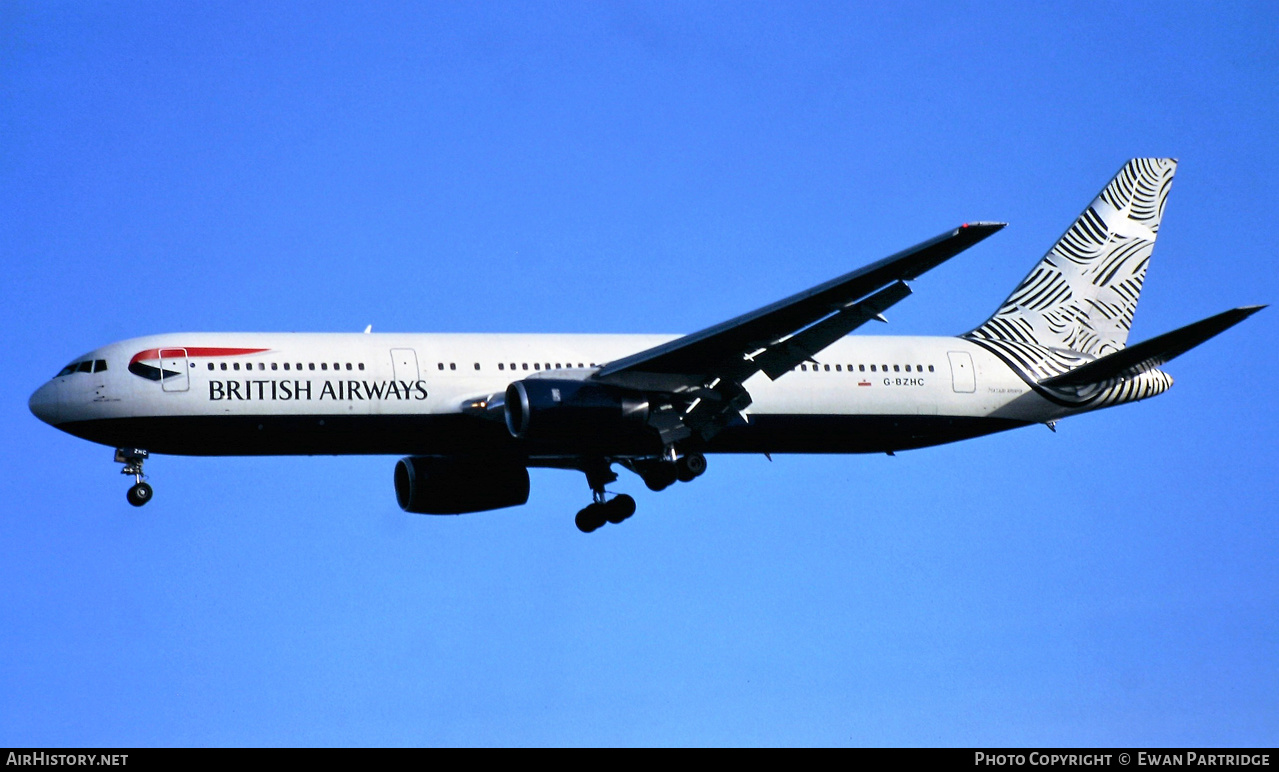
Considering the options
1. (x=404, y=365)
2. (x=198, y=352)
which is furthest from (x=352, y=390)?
(x=198, y=352)

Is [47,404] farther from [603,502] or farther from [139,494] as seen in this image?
[603,502]

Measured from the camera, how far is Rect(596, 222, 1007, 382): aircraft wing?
31.7 meters

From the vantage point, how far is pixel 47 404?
37.1 metres

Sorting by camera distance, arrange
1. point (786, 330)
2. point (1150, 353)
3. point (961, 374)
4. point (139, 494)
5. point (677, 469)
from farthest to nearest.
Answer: point (961, 374) → point (1150, 353) → point (677, 469) → point (139, 494) → point (786, 330)

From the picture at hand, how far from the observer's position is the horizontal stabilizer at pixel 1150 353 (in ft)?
115

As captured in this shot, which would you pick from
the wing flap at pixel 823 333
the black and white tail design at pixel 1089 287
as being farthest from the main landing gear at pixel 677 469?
the black and white tail design at pixel 1089 287

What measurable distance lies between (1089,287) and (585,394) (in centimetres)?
1735

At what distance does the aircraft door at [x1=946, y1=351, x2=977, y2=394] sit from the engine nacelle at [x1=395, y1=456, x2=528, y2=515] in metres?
11.7

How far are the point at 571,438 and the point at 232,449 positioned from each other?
26.2 ft

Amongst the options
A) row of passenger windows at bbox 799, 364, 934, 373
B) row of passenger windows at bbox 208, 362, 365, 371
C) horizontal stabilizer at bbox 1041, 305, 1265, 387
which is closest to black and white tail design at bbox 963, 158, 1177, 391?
horizontal stabilizer at bbox 1041, 305, 1265, 387

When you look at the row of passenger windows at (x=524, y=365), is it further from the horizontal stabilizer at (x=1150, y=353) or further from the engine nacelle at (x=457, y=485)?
the horizontal stabilizer at (x=1150, y=353)

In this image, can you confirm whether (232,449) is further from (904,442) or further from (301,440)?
(904,442)

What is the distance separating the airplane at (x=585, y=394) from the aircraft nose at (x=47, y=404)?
47 mm
